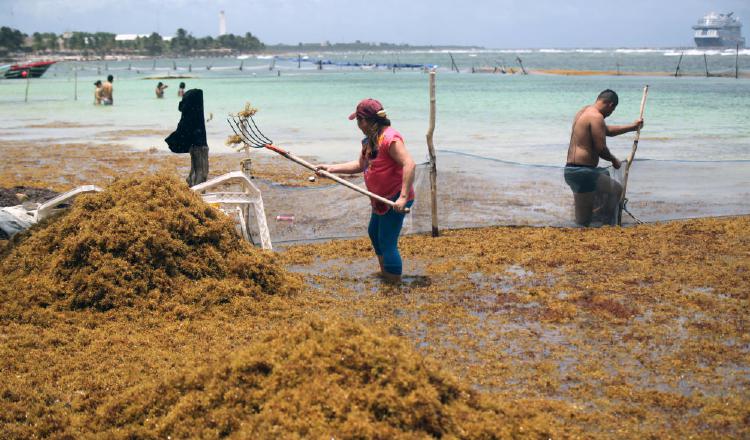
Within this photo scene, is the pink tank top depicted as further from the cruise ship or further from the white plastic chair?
the cruise ship

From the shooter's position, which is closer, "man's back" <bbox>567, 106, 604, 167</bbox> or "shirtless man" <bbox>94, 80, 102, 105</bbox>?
"man's back" <bbox>567, 106, 604, 167</bbox>

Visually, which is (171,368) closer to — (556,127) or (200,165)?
(200,165)

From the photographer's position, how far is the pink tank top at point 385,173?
226 inches

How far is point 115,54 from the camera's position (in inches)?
6043

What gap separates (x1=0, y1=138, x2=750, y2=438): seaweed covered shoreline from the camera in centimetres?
338

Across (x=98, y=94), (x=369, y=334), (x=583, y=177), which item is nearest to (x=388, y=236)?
(x=369, y=334)

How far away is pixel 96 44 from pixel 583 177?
159749 mm

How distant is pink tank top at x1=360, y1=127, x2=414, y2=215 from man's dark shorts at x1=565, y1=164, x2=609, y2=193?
2.81m

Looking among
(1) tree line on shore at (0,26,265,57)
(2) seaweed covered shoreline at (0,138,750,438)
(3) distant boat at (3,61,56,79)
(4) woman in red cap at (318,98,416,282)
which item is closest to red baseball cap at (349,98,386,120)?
(4) woman in red cap at (318,98,416,282)

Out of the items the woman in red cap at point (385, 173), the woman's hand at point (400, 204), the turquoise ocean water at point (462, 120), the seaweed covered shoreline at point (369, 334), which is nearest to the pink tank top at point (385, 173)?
the woman in red cap at point (385, 173)

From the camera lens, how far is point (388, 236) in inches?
235

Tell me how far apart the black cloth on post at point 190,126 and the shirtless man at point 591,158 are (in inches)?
155

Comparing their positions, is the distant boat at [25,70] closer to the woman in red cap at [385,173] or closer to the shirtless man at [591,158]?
the shirtless man at [591,158]

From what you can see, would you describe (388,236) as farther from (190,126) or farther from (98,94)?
(98,94)
